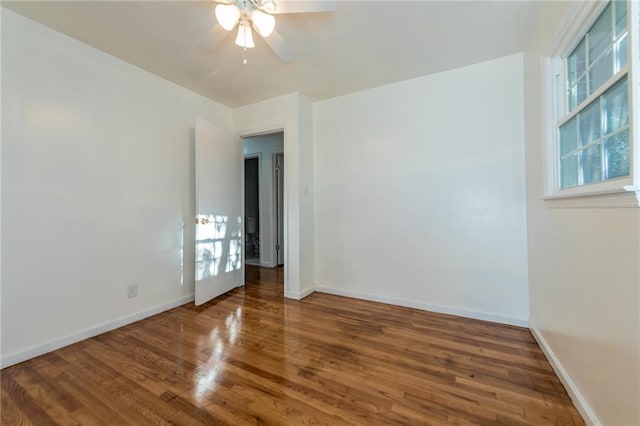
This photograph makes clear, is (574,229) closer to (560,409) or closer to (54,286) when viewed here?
(560,409)

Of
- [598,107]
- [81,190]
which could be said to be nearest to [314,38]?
[598,107]

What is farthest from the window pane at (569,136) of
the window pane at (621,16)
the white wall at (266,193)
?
the white wall at (266,193)

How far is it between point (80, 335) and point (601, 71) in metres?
3.81

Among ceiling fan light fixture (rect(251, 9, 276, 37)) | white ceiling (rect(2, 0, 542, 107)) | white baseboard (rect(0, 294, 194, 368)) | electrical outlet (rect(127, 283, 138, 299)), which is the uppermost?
white ceiling (rect(2, 0, 542, 107))

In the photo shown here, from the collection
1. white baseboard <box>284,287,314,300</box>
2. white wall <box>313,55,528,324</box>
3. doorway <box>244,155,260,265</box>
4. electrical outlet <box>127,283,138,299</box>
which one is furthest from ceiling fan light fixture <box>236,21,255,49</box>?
doorway <box>244,155,260,265</box>

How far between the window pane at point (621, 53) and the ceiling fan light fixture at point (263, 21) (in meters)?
1.70

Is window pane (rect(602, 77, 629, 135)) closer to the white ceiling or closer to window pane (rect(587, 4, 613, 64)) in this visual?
window pane (rect(587, 4, 613, 64))

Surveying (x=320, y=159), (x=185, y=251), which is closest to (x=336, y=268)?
(x=320, y=159)

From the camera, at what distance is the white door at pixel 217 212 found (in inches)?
109

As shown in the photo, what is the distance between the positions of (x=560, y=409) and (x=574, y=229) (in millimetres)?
942

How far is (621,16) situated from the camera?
3.49ft

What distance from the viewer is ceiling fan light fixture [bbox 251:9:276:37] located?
4.93ft

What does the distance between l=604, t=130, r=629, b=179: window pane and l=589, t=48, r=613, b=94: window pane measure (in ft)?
1.00

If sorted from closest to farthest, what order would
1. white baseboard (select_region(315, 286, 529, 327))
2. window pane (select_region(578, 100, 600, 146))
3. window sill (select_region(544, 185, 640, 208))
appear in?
1. window sill (select_region(544, 185, 640, 208))
2. window pane (select_region(578, 100, 600, 146))
3. white baseboard (select_region(315, 286, 529, 327))
